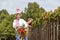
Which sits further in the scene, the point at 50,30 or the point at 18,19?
the point at 50,30

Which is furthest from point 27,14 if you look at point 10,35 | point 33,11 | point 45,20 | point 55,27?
point 55,27

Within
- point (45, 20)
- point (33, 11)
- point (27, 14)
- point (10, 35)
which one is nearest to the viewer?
→ point (45, 20)

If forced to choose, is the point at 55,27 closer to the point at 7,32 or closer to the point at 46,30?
the point at 46,30

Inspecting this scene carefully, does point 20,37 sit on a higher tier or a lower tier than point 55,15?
lower

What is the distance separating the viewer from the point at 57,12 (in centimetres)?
1193

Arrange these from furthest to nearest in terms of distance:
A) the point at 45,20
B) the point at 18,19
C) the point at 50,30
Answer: the point at 45,20
the point at 50,30
the point at 18,19

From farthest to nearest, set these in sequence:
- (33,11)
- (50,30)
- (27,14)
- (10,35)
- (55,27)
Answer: (10,35), (33,11), (27,14), (50,30), (55,27)

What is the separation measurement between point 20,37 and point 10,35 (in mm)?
19583

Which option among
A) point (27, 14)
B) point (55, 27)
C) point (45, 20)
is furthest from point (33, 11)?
point (55, 27)

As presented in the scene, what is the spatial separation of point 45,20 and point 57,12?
139 centimetres

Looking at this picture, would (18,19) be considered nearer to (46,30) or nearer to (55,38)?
(55,38)

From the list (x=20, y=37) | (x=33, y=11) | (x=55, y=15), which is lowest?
(x=20, y=37)

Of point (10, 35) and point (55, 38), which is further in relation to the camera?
point (10, 35)

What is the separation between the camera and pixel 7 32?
99.9 ft
